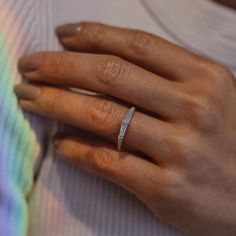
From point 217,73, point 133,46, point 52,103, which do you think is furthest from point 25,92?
point 217,73

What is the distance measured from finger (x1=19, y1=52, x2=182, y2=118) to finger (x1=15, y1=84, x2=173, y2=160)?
1 cm

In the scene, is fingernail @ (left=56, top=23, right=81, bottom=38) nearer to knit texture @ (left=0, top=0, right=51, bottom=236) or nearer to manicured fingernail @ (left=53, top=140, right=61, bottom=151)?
knit texture @ (left=0, top=0, right=51, bottom=236)

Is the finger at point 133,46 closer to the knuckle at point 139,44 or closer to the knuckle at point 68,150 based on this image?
the knuckle at point 139,44

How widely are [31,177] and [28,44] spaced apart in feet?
0.57

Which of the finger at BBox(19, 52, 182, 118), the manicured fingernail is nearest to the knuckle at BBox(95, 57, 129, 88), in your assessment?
the finger at BBox(19, 52, 182, 118)

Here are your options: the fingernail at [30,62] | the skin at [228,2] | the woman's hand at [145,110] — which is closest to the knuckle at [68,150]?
the woman's hand at [145,110]

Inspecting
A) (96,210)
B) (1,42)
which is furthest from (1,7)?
(96,210)

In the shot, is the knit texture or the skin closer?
the knit texture

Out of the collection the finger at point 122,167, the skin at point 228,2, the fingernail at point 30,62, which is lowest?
the finger at point 122,167

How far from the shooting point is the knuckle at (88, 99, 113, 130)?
56 cm

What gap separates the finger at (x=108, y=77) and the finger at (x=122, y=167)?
0.22 ft

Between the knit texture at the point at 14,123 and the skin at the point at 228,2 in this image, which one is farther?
the skin at the point at 228,2

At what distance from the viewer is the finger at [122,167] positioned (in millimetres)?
573

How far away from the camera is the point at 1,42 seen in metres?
0.53
